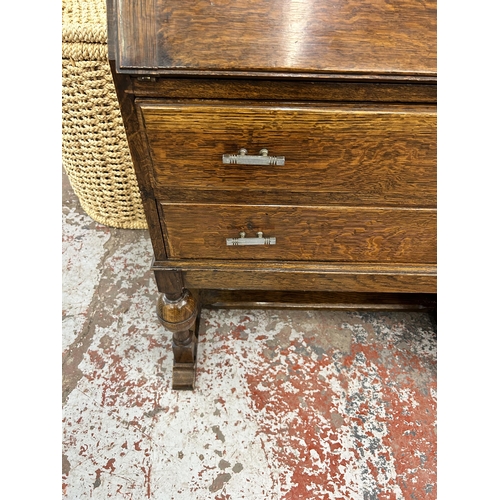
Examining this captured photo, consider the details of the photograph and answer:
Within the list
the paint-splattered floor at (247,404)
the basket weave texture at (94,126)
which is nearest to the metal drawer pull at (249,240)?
the paint-splattered floor at (247,404)

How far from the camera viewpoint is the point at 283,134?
75cm

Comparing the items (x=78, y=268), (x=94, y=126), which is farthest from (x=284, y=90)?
(x=78, y=268)

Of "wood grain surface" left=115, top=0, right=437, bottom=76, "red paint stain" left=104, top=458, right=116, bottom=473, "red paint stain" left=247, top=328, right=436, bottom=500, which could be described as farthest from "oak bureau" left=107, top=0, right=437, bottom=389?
"red paint stain" left=104, top=458, right=116, bottom=473

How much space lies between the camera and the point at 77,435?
1165 millimetres

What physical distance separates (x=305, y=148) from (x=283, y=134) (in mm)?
49

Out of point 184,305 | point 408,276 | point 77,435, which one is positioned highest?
point 408,276

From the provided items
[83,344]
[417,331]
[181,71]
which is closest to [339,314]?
[417,331]

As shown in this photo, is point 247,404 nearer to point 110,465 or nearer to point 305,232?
point 110,465

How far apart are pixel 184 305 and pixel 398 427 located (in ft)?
2.21

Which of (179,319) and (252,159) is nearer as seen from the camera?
(252,159)

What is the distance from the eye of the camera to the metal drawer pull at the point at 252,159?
2.49ft

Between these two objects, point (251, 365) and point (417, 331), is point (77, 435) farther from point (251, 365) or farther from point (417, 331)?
point (417, 331)

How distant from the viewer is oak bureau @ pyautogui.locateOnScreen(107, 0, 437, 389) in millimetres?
683

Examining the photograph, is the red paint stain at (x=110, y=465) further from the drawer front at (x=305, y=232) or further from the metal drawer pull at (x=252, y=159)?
the metal drawer pull at (x=252, y=159)
